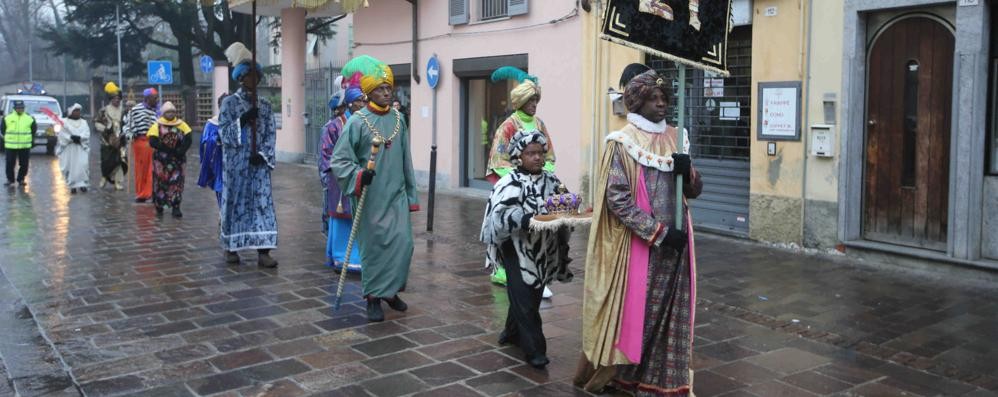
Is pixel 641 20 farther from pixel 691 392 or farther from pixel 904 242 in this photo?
pixel 904 242

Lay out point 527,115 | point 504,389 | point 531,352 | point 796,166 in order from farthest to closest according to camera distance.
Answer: point 796,166
point 527,115
point 531,352
point 504,389

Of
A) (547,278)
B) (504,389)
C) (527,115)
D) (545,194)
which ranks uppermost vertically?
(527,115)

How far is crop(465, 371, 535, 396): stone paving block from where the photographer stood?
484cm

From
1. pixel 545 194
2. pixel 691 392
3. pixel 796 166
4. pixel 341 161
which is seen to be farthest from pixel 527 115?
pixel 796 166

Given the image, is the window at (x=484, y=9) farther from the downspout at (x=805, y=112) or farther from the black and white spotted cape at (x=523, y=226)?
the black and white spotted cape at (x=523, y=226)

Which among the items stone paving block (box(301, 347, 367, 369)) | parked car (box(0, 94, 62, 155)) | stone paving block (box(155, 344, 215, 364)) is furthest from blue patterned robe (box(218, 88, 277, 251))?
parked car (box(0, 94, 62, 155))

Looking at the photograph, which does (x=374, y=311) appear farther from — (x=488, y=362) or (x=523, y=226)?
(x=523, y=226)

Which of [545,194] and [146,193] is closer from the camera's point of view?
[545,194]

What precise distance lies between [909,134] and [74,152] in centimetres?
Result: 1326

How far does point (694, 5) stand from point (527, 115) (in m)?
2.58

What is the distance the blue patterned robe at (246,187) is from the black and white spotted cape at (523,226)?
12.4 feet

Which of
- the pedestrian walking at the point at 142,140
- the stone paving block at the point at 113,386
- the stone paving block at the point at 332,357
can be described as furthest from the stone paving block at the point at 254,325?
the pedestrian walking at the point at 142,140

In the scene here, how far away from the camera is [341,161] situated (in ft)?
20.6

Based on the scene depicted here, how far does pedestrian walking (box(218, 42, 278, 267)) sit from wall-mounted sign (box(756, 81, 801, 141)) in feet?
16.6
